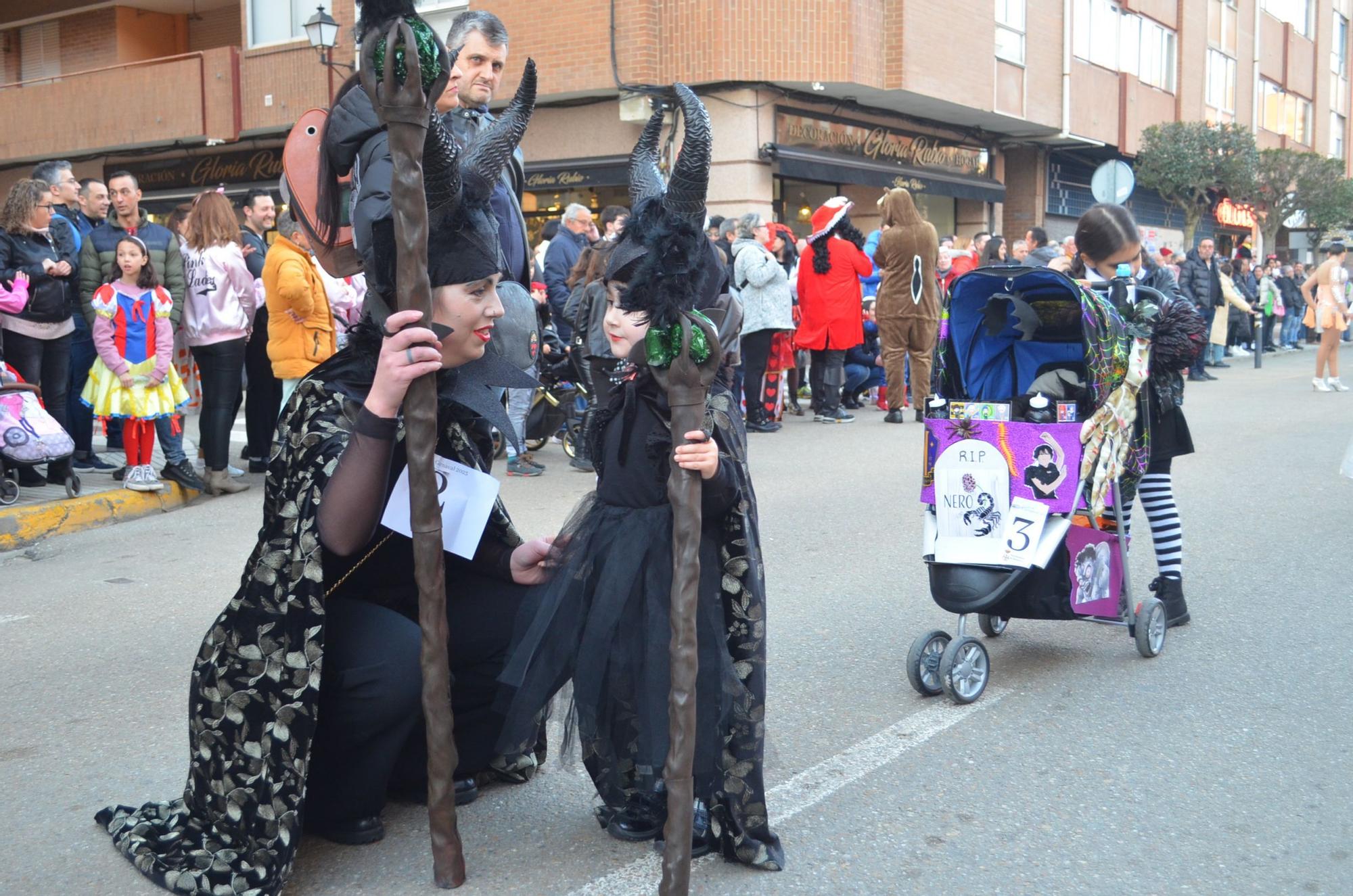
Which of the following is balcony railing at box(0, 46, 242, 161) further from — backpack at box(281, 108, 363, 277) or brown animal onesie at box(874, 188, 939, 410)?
backpack at box(281, 108, 363, 277)

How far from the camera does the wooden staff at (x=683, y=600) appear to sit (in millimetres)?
3018

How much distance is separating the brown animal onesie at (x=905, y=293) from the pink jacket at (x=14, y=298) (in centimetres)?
753

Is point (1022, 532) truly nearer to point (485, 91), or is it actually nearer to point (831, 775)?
point (831, 775)

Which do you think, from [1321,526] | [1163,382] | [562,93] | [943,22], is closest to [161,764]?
[1163,382]

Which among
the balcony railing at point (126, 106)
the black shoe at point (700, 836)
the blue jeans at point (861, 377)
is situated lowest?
the black shoe at point (700, 836)

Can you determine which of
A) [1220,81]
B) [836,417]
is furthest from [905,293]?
[1220,81]

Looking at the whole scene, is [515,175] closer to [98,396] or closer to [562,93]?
[98,396]

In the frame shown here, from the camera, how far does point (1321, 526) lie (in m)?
7.90

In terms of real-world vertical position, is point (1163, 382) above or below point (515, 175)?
below

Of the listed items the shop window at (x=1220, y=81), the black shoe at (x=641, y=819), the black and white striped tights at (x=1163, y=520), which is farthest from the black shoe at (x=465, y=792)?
the shop window at (x=1220, y=81)

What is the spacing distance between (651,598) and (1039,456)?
2.13 m

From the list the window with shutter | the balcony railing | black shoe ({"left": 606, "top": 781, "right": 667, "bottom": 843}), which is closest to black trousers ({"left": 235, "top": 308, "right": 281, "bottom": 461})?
black shoe ({"left": 606, "top": 781, "right": 667, "bottom": 843})

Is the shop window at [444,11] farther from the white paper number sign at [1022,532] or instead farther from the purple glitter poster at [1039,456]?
the white paper number sign at [1022,532]

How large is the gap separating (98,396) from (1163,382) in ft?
21.0
